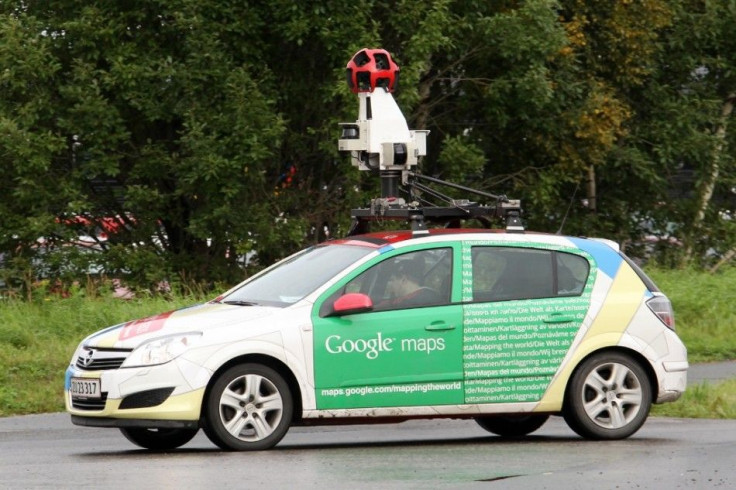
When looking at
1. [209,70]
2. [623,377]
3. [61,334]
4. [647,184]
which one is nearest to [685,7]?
[647,184]

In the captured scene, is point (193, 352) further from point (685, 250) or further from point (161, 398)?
point (685, 250)

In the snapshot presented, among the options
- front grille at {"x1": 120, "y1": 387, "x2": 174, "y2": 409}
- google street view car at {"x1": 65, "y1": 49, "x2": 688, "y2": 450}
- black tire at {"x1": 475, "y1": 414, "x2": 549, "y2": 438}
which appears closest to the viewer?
front grille at {"x1": 120, "y1": 387, "x2": 174, "y2": 409}

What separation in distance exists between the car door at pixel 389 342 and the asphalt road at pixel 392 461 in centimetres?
37

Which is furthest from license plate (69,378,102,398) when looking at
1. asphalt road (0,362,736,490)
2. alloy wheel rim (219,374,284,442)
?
alloy wheel rim (219,374,284,442)

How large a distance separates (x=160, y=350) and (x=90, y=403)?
23.8 inches

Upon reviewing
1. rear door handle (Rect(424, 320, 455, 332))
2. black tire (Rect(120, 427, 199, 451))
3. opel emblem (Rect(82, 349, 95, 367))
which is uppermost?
rear door handle (Rect(424, 320, 455, 332))

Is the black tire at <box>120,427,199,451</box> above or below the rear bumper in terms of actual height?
below

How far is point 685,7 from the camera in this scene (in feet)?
99.5

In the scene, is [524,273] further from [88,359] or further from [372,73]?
[372,73]

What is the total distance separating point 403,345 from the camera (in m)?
11.0

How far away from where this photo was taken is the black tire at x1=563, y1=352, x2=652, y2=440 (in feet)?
37.4

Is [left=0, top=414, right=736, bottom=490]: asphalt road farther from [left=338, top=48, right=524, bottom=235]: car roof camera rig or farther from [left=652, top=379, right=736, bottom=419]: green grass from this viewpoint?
[left=338, top=48, right=524, bottom=235]: car roof camera rig

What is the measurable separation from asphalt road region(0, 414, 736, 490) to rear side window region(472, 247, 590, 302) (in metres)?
1.00

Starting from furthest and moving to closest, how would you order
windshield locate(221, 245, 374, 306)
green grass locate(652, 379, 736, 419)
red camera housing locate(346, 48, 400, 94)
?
red camera housing locate(346, 48, 400, 94), green grass locate(652, 379, 736, 419), windshield locate(221, 245, 374, 306)
